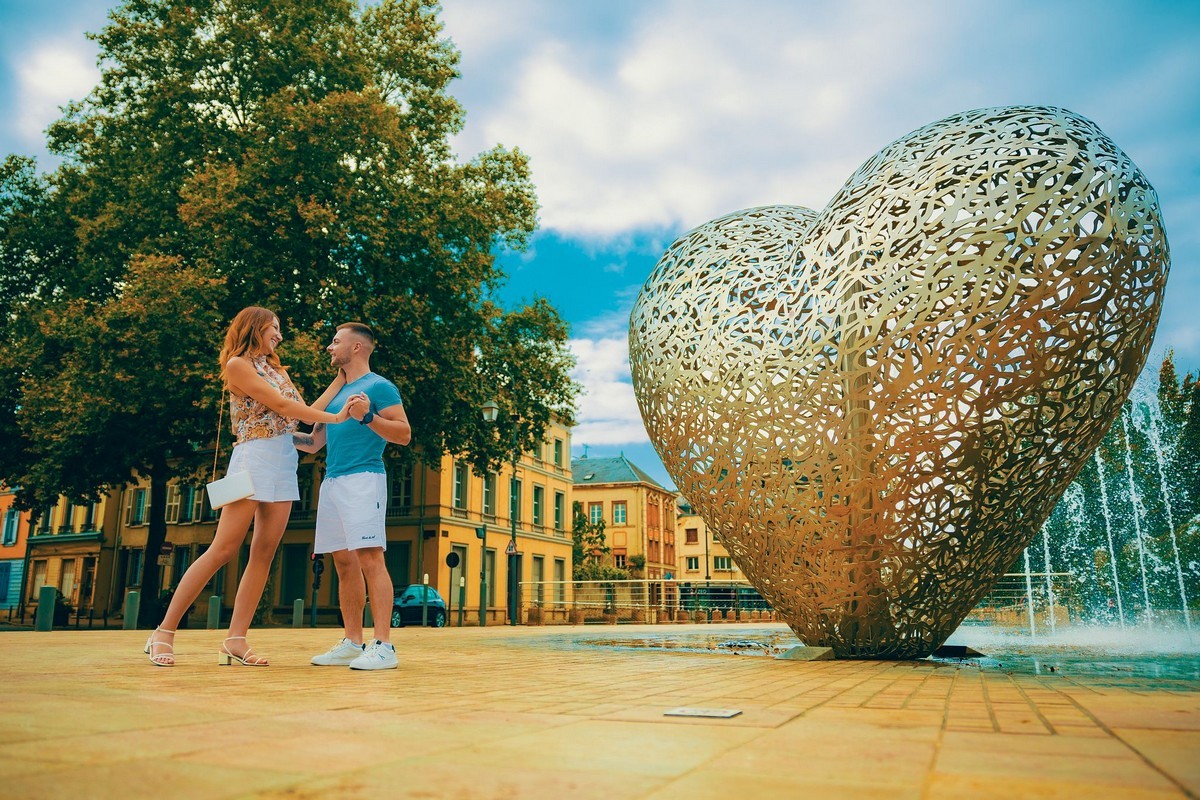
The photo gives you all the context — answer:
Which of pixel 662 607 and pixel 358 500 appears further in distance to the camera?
pixel 662 607

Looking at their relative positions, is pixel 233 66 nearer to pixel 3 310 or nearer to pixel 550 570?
pixel 3 310

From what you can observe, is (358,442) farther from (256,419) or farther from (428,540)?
(428,540)

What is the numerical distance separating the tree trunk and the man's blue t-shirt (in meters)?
17.8

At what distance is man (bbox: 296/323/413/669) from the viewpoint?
5.11 m

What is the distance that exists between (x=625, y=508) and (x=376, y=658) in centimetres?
5974

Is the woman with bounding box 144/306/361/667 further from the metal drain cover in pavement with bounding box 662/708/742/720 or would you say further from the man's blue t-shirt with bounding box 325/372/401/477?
the metal drain cover in pavement with bounding box 662/708/742/720

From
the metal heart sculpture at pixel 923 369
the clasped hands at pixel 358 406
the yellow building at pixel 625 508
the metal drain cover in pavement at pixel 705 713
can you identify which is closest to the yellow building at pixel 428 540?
the yellow building at pixel 625 508

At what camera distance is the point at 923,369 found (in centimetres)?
543

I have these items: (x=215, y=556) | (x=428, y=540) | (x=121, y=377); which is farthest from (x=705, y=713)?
(x=428, y=540)

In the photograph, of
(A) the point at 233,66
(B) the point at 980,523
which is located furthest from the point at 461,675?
(A) the point at 233,66

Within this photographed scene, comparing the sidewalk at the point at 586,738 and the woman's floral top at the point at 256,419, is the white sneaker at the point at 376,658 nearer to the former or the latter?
the sidewalk at the point at 586,738

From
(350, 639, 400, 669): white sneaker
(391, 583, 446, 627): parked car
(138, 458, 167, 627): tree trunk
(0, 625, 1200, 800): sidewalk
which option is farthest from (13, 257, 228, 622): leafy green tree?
(0, 625, 1200, 800): sidewalk

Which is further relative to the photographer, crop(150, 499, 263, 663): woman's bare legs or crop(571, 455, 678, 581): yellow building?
crop(571, 455, 678, 581): yellow building

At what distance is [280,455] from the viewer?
524cm
